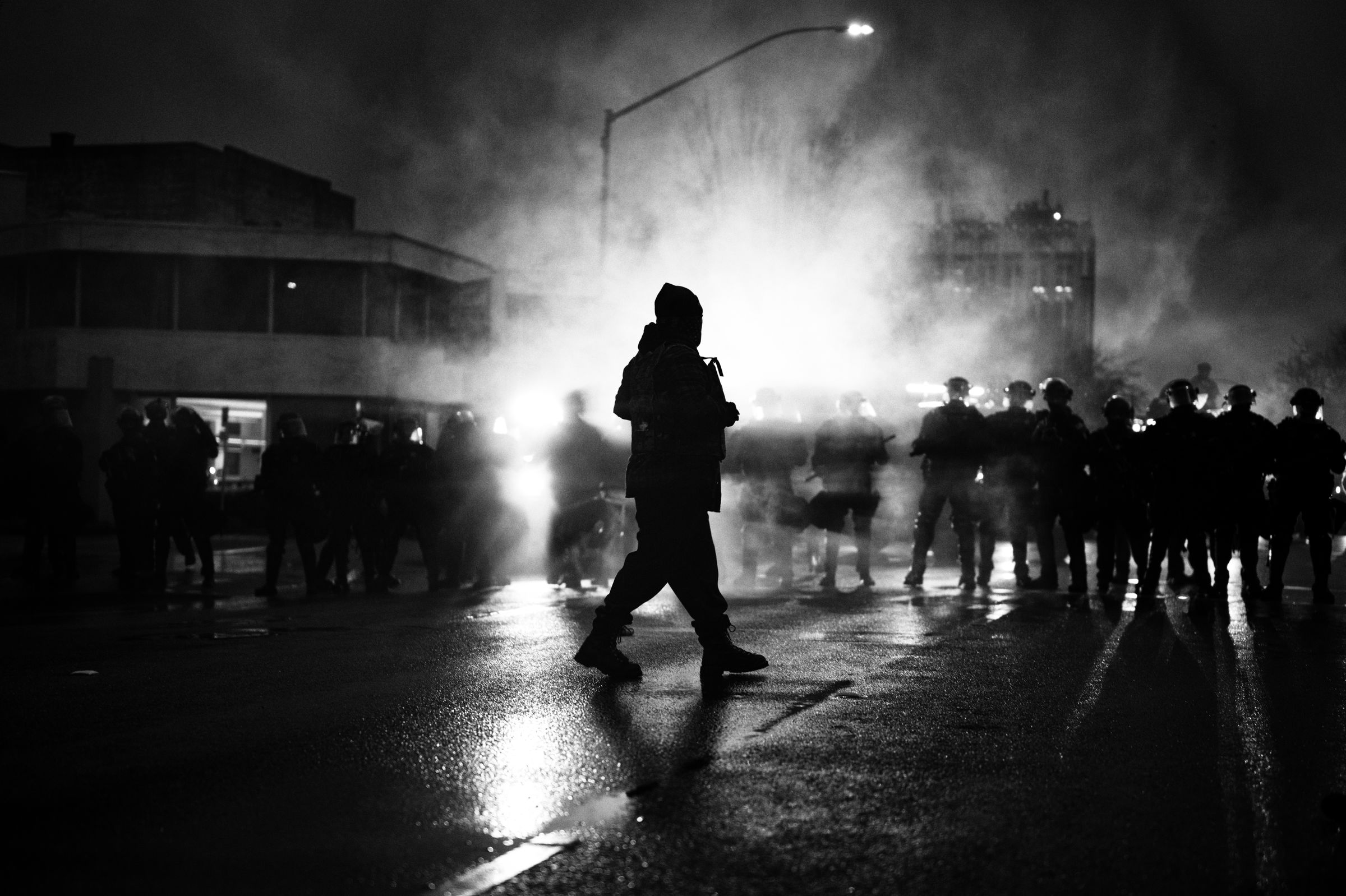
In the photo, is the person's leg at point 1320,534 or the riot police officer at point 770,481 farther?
the riot police officer at point 770,481

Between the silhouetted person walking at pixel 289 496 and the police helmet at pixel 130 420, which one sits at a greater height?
the police helmet at pixel 130 420

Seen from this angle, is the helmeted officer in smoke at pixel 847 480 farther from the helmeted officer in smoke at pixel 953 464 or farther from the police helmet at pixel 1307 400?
the police helmet at pixel 1307 400

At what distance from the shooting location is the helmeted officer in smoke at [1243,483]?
1196 cm

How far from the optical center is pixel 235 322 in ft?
114

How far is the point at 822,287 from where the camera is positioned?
25500 mm

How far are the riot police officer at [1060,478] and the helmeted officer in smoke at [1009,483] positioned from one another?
16 cm

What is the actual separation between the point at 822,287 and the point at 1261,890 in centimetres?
2211

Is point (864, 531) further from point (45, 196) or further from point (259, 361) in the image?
point (45, 196)

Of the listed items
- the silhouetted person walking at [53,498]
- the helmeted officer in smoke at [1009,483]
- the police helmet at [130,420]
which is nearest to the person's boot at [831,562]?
the helmeted officer in smoke at [1009,483]

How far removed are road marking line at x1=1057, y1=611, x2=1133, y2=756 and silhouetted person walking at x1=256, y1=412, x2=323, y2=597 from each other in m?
6.80

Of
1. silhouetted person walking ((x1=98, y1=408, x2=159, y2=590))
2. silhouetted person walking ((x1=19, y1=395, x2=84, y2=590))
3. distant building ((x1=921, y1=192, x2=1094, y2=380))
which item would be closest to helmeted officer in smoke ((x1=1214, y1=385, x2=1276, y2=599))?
silhouetted person walking ((x1=98, y1=408, x2=159, y2=590))

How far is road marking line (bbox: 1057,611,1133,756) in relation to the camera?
5.74m

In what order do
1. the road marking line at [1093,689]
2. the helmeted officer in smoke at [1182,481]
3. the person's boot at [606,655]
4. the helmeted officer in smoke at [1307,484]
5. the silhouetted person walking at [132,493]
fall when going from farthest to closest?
1. the silhouetted person walking at [132,493]
2. the helmeted officer in smoke at [1307,484]
3. the helmeted officer in smoke at [1182,481]
4. the person's boot at [606,655]
5. the road marking line at [1093,689]

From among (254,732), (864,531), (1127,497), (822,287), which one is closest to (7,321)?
(822,287)
